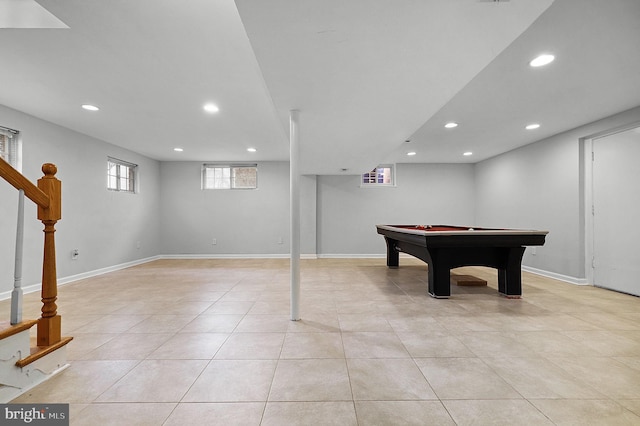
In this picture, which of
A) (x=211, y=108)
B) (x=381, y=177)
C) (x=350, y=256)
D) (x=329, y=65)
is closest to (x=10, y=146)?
(x=211, y=108)

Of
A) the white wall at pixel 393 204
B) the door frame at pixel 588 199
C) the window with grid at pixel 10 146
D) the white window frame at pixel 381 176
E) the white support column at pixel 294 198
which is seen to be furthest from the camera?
the white window frame at pixel 381 176

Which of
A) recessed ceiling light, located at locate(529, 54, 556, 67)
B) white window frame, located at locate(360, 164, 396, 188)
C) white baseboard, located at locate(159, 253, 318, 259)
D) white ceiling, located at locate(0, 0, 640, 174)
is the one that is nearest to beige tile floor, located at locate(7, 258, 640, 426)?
white ceiling, located at locate(0, 0, 640, 174)

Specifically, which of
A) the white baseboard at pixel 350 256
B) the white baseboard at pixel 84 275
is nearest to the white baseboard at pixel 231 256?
the white baseboard at pixel 350 256

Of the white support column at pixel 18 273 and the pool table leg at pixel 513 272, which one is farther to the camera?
the pool table leg at pixel 513 272

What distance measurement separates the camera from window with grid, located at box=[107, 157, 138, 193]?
6210 mm

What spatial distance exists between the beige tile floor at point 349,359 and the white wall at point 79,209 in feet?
3.42

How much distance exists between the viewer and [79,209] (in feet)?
17.1

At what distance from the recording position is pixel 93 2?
199 centimetres

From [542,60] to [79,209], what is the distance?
7.08 m

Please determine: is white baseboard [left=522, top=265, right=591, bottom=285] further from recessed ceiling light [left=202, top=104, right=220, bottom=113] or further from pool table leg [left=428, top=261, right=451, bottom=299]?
recessed ceiling light [left=202, top=104, right=220, bottom=113]

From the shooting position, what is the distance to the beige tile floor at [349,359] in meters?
1.58

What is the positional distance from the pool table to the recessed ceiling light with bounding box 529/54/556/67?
6.16 ft

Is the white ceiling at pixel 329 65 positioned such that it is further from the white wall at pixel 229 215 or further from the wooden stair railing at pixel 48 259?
the white wall at pixel 229 215

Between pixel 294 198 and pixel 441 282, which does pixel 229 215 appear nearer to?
pixel 294 198
